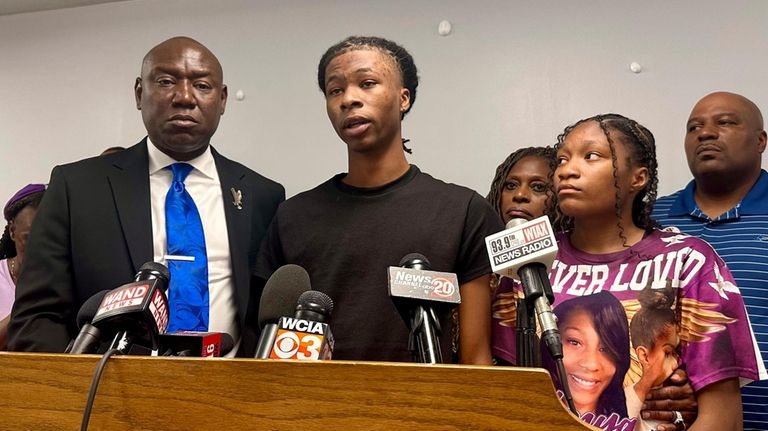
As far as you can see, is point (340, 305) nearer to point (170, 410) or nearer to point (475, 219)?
point (475, 219)

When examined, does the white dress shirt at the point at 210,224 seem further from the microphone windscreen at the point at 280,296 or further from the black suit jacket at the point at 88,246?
the microphone windscreen at the point at 280,296

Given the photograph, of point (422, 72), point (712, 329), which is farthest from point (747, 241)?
point (422, 72)

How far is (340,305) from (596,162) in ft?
2.41

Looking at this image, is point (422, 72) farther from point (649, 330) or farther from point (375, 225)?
point (649, 330)

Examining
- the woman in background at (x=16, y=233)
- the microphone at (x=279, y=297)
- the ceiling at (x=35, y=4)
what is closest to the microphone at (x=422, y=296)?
the microphone at (x=279, y=297)

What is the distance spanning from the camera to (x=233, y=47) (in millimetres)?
4137

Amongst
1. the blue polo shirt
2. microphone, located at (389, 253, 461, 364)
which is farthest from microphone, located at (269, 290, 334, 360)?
the blue polo shirt

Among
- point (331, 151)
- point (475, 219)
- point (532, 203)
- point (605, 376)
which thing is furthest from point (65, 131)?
point (605, 376)

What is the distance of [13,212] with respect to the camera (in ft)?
11.3

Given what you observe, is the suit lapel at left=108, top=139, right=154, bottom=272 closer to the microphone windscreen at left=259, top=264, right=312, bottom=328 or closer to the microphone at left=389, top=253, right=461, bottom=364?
the microphone windscreen at left=259, top=264, right=312, bottom=328

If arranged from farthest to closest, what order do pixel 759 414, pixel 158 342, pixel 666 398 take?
1. pixel 759 414
2. pixel 666 398
3. pixel 158 342

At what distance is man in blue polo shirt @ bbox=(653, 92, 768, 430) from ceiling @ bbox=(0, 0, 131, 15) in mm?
3429

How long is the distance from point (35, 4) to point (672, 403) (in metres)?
4.30

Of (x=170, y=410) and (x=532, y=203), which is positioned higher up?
(x=532, y=203)
